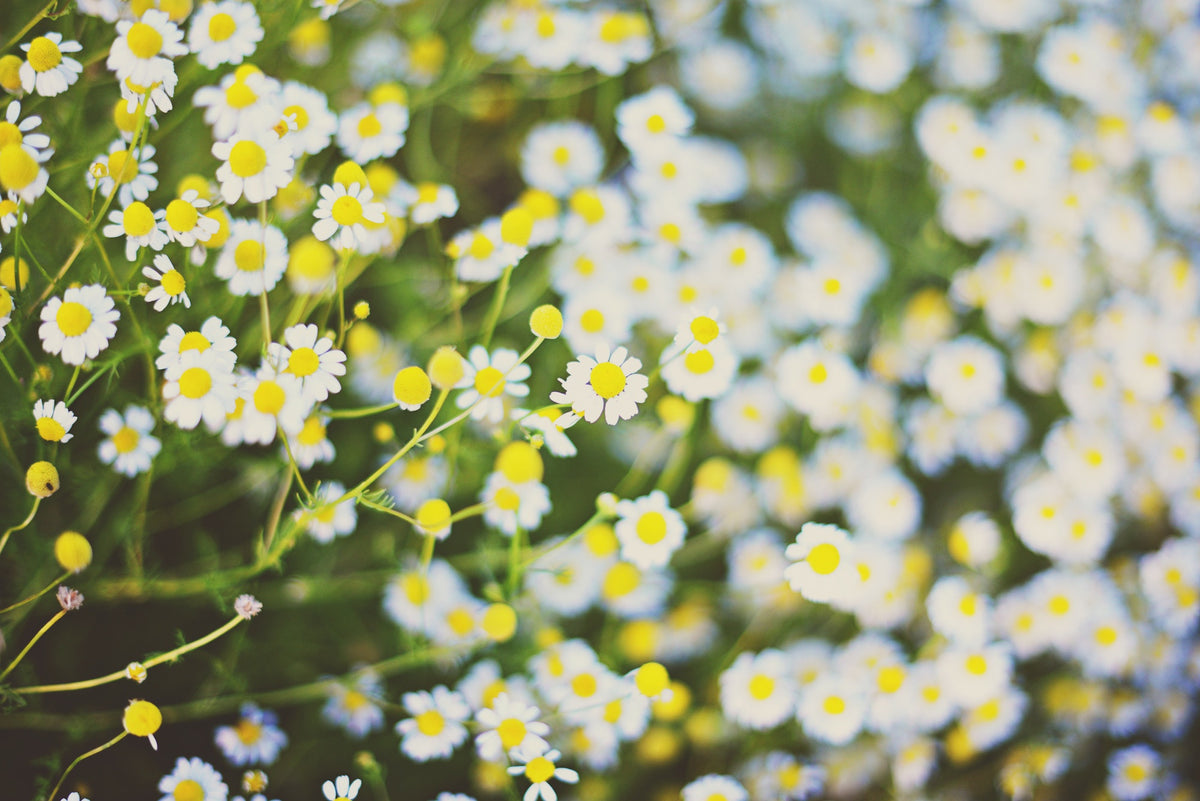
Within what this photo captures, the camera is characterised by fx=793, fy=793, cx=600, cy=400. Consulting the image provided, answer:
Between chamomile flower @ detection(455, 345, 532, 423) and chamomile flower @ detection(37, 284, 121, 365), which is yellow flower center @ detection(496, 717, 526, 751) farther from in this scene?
chamomile flower @ detection(37, 284, 121, 365)

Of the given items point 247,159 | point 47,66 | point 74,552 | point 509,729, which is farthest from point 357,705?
point 47,66

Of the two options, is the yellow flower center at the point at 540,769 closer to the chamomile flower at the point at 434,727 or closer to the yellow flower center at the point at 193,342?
the chamomile flower at the point at 434,727

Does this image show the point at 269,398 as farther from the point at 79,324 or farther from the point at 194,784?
the point at 194,784

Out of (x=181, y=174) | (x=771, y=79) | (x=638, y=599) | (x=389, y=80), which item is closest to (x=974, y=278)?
(x=771, y=79)

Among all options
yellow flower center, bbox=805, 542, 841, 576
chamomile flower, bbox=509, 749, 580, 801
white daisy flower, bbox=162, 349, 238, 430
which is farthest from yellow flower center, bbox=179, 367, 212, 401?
yellow flower center, bbox=805, 542, 841, 576

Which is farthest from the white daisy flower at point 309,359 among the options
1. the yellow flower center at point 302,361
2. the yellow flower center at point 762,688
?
the yellow flower center at point 762,688
